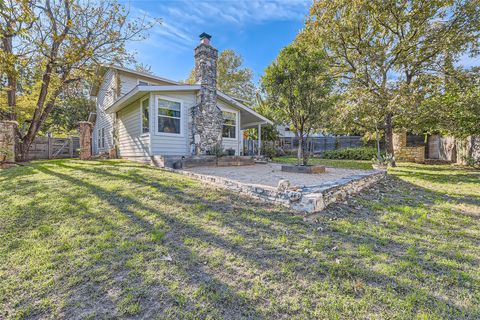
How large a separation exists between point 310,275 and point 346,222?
62.1 inches

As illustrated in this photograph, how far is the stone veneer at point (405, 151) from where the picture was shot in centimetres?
1273

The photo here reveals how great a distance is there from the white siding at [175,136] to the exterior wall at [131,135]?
36 cm

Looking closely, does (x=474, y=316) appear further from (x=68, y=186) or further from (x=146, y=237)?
(x=68, y=186)

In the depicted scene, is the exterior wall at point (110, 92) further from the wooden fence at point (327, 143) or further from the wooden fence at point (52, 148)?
the wooden fence at point (327, 143)

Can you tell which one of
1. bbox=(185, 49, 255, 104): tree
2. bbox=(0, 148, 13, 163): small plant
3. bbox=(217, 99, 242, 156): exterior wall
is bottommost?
bbox=(0, 148, 13, 163): small plant

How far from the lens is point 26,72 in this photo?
29.0ft

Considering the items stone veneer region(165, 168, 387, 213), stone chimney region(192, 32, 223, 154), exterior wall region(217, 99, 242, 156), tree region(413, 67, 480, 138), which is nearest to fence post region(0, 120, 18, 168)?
stone chimney region(192, 32, 223, 154)

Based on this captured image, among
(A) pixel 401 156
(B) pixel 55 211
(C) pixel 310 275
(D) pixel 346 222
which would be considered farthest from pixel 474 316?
(A) pixel 401 156

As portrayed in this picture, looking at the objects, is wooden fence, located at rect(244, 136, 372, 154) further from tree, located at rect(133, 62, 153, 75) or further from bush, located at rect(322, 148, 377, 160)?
tree, located at rect(133, 62, 153, 75)

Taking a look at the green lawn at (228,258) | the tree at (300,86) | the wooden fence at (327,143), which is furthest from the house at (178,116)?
the wooden fence at (327,143)

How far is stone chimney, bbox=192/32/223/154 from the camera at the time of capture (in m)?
9.30

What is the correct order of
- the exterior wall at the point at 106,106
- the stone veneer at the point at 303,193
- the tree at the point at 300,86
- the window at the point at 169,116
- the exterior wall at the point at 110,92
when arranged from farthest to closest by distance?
the exterior wall at the point at 106,106 → the exterior wall at the point at 110,92 → the window at the point at 169,116 → the tree at the point at 300,86 → the stone veneer at the point at 303,193

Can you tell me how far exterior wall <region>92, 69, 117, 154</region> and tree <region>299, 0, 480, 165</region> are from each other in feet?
37.1

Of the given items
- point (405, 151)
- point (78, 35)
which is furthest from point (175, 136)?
point (405, 151)
